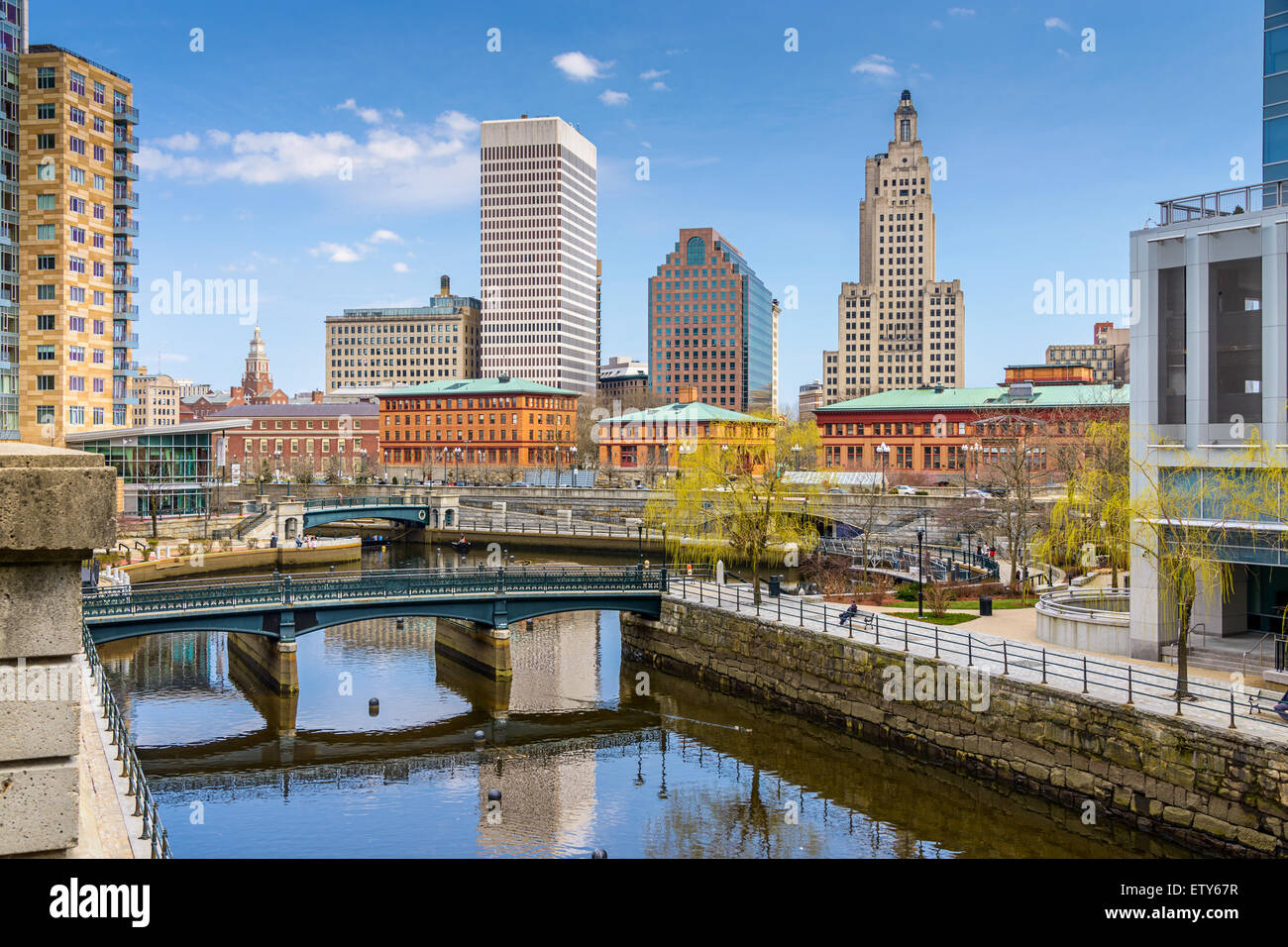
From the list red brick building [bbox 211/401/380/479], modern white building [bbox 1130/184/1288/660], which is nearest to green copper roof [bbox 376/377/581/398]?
red brick building [bbox 211/401/380/479]

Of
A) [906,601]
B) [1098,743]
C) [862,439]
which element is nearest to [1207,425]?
[1098,743]

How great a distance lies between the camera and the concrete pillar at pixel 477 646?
37.7m

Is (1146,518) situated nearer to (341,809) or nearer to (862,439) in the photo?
(341,809)

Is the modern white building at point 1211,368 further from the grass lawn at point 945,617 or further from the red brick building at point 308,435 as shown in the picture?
the red brick building at point 308,435

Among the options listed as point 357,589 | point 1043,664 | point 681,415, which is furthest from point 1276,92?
point 681,415

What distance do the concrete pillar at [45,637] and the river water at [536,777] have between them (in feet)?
62.9

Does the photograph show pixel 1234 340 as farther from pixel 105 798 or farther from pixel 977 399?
pixel 977 399

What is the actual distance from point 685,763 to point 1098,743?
11137mm

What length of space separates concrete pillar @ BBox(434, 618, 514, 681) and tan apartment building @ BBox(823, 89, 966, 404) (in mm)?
147131

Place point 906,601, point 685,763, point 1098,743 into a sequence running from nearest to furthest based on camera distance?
point 1098,743, point 685,763, point 906,601

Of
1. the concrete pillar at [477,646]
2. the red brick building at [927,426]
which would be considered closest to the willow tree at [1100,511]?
the concrete pillar at [477,646]

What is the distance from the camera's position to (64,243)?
2704 inches
